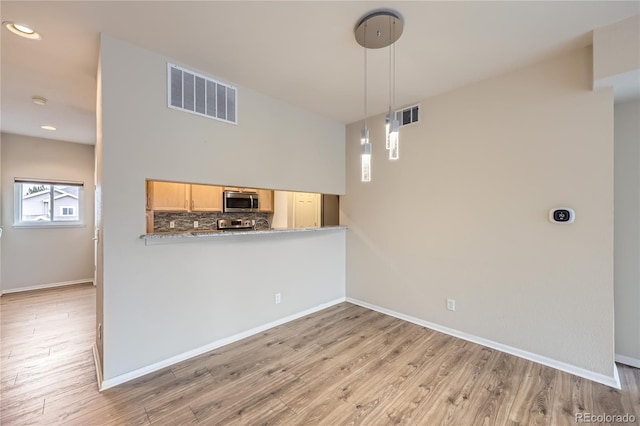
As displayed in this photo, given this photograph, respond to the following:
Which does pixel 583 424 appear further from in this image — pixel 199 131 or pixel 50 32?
pixel 50 32

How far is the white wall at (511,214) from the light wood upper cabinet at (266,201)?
8.35 feet

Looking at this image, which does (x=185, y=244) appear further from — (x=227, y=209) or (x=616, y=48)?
(x=616, y=48)

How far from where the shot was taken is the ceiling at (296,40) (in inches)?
70.2

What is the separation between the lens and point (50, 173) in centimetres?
475

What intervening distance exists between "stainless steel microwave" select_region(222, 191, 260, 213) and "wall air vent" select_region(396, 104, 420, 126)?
2.98 metres

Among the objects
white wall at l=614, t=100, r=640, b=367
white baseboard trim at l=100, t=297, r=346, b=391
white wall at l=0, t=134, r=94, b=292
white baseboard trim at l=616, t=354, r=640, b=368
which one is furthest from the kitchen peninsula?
white baseboard trim at l=616, t=354, r=640, b=368

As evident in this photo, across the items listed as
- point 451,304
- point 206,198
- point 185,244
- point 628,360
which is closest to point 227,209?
point 206,198

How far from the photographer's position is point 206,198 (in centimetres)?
461

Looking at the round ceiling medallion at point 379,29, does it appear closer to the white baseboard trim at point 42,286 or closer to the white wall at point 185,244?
the white wall at point 185,244

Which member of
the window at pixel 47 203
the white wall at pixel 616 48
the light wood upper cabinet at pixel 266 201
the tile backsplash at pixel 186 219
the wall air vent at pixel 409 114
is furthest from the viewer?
the light wood upper cabinet at pixel 266 201

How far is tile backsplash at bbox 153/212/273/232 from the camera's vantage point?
4398 mm

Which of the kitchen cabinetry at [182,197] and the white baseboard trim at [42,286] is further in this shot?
the white baseboard trim at [42,286]

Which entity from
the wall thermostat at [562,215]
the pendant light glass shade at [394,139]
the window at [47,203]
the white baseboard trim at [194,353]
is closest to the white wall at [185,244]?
the white baseboard trim at [194,353]

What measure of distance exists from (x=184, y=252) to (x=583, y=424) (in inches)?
131
